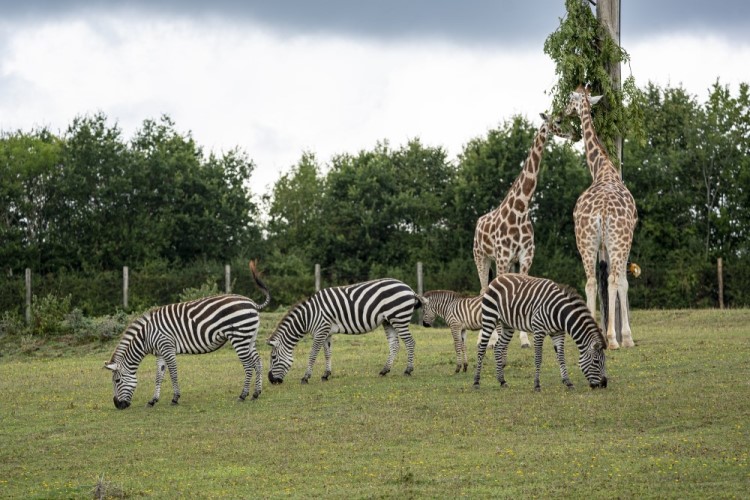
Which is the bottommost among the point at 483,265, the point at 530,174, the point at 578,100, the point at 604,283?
the point at 604,283

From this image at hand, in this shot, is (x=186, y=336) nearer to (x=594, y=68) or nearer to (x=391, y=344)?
(x=391, y=344)

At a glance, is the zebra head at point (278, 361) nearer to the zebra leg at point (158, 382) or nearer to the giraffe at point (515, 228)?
the zebra leg at point (158, 382)

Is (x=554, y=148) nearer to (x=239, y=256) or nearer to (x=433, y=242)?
(x=433, y=242)

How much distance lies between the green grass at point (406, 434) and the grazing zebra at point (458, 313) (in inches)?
20.3

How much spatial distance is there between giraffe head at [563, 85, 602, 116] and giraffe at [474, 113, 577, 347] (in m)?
0.45

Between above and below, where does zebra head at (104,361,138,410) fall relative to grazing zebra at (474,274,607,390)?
below

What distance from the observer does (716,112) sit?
45.0 metres

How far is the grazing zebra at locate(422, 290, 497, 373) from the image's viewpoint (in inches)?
725

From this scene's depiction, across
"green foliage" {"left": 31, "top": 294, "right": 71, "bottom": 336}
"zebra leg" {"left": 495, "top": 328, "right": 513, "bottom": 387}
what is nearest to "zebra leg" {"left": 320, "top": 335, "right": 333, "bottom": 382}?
"zebra leg" {"left": 495, "top": 328, "right": 513, "bottom": 387}

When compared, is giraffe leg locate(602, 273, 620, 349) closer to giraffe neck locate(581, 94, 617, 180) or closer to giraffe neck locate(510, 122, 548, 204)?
giraffe neck locate(510, 122, 548, 204)

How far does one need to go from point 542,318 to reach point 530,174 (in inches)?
259

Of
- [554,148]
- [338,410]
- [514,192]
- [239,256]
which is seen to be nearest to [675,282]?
[554,148]

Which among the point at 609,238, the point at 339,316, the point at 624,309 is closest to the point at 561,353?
the point at 339,316

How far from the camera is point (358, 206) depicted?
44781 millimetres
